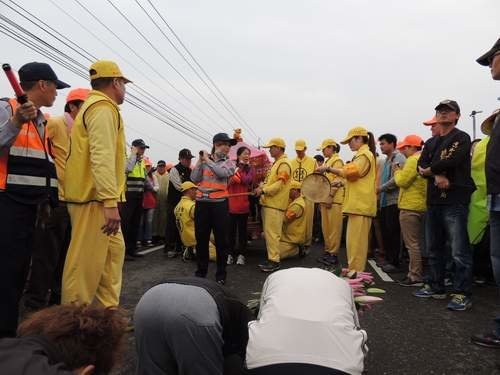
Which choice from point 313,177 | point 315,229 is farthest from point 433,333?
point 315,229

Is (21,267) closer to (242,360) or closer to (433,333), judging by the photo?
(242,360)

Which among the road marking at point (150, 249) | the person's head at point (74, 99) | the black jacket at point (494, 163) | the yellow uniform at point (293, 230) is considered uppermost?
the person's head at point (74, 99)

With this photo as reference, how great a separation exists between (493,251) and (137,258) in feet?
18.4

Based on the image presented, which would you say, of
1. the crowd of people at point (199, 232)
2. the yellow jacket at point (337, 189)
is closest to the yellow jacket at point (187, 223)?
the crowd of people at point (199, 232)

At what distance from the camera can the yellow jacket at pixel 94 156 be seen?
309 centimetres

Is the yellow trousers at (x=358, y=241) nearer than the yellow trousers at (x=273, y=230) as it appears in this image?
Yes

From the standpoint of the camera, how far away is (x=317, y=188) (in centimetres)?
669

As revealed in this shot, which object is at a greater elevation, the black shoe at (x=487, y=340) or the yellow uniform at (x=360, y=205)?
the yellow uniform at (x=360, y=205)

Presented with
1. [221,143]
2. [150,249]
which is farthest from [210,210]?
[150,249]

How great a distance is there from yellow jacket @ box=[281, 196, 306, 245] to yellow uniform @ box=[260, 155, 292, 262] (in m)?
0.76

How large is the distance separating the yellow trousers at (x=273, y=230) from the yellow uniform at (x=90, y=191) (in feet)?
11.4

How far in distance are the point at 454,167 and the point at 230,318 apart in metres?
3.54

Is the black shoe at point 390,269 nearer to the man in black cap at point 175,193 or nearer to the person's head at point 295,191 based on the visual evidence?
the person's head at point 295,191

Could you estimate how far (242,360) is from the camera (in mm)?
2107
